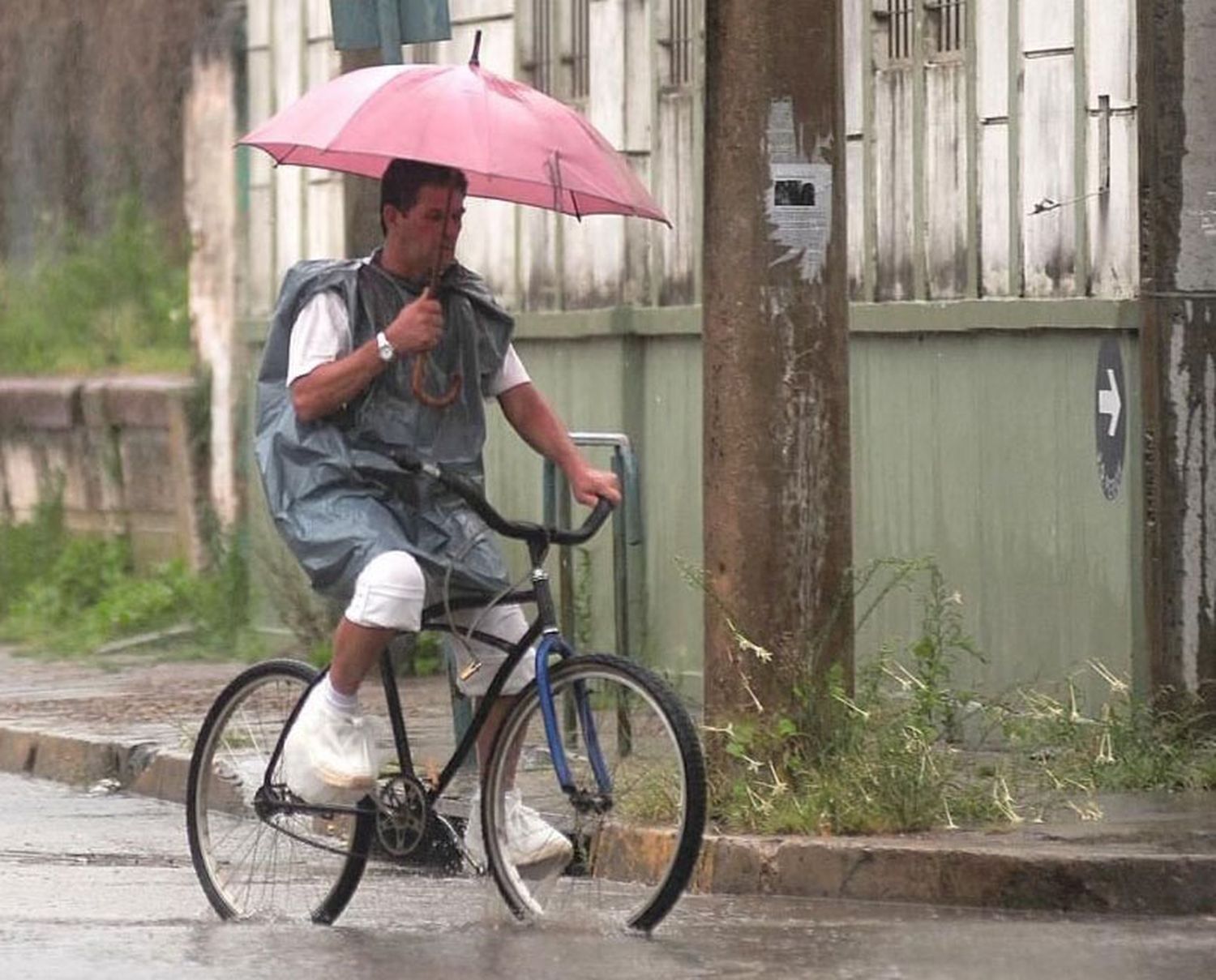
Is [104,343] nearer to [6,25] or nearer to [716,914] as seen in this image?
[6,25]

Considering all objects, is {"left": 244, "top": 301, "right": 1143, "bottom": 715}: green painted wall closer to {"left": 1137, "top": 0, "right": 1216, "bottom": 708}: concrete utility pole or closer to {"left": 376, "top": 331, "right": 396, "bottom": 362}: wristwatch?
{"left": 1137, "top": 0, "right": 1216, "bottom": 708}: concrete utility pole

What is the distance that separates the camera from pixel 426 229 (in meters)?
7.87

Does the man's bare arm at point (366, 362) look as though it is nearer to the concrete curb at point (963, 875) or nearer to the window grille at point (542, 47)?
the concrete curb at point (963, 875)

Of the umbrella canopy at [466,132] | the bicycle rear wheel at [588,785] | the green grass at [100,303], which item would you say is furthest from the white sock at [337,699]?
the green grass at [100,303]

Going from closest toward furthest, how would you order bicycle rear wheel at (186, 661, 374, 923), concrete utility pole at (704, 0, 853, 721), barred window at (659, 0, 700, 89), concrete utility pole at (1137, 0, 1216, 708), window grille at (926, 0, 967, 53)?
bicycle rear wheel at (186, 661, 374, 923)
concrete utility pole at (704, 0, 853, 721)
concrete utility pole at (1137, 0, 1216, 708)
window grille at (926, 0, 967, 53)
barred window at (659, 0, 700, 89)

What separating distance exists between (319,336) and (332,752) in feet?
3.19

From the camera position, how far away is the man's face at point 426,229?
784 centimetres

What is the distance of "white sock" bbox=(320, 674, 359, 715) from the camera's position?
7.75 metres

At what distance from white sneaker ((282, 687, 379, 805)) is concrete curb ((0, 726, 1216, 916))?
0.82 m

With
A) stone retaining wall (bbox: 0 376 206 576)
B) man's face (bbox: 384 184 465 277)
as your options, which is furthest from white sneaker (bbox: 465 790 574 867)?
stone retaining wall (bbox: 0 376 206 576)

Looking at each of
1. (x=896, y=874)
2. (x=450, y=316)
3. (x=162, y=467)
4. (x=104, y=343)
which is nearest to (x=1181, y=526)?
(x=896, y=874)

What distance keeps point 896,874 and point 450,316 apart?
6.16 feet

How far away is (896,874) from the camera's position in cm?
852

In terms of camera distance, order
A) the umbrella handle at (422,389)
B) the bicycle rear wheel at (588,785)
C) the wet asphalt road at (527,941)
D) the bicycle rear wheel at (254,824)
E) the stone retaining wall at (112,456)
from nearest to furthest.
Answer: the wet asphalt road at (527,941) < the bicycle rear wheel at (588,785) < the umbrella handle at (422,389) < the bicycle rear wheel at (254,824) < the stone retaining wall at (112,456)
